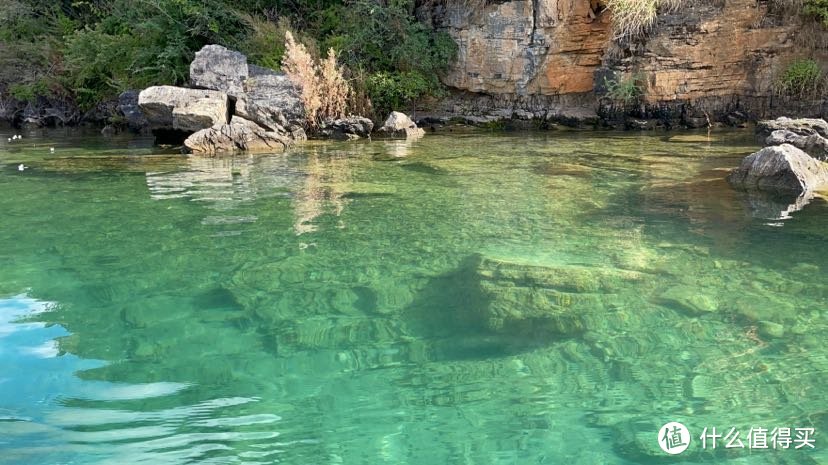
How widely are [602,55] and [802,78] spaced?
410 cm

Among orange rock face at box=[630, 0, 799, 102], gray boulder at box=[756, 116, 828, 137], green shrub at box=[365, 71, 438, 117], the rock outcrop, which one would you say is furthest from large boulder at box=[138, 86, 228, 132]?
gray boulder at box=[756, 116, 828, 137]

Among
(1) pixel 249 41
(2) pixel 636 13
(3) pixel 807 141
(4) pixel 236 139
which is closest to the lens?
(3) pixel 807 141

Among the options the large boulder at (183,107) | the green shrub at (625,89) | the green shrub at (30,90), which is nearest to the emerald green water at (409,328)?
the large boulder at (183,107)

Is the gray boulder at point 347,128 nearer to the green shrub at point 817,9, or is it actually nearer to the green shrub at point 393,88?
the green shrub at point 393,88

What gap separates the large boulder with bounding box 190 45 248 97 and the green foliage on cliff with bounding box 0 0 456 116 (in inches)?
55.5

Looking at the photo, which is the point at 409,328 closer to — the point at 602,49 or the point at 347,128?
the point at 347,128

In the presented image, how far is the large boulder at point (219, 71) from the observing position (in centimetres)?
1278

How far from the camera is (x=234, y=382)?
8.47ft

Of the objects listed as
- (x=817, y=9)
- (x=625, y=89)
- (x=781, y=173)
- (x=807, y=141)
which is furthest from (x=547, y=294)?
(x=817, y=9)

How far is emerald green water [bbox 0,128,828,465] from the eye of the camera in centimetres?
220

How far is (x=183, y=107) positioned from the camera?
11914mm

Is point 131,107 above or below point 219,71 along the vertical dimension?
below

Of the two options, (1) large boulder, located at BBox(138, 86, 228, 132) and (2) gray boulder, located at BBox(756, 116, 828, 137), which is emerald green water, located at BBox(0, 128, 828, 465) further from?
(1) large boulder, located at BBox(138, 86, 228, 132)

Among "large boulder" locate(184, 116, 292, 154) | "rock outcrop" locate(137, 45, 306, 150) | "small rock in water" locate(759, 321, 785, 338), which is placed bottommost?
"small rock in water" locate(759, 321, 785, 338)
